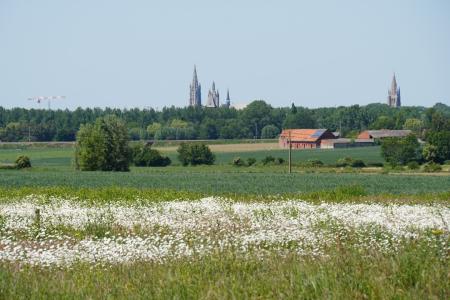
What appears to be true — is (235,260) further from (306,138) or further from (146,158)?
(306,138)

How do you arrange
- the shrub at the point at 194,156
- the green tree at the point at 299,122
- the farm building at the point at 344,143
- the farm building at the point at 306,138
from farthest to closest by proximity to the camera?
the green tree at the point at 299,122 → the farm building at the point at 306,138 → the farm building at the point at 344,143 → the shrub at the point at 194,156

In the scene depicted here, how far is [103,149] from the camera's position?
80.6 meters

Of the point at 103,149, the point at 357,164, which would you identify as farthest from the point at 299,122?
the point at 103,149

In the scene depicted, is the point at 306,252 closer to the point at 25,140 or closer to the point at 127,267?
the point at 127,267

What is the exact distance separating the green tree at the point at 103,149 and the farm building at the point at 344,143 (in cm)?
6483

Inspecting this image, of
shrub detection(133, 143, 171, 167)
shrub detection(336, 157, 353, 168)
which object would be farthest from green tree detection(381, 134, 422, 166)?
shrub detection(133, 143, 171, 167)

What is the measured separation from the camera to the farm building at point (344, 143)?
140800 millimetres

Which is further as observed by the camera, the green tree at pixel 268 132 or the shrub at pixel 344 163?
the green tree at pixel 268 132

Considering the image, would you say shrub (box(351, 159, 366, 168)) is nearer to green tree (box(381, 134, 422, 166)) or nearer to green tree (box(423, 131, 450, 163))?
green tree (box(381, 134, 422, 166))

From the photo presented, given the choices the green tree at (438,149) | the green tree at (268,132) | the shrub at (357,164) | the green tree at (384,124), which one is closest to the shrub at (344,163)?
the shrub at (357,164)

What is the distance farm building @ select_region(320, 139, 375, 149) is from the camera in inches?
5543

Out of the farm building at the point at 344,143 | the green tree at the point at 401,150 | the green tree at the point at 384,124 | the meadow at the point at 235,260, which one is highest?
the meadow at the point at 235,260

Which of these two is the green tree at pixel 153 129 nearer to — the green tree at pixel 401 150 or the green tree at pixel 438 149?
the green tree at pixel 401 150

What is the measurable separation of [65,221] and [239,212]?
4591 millimetres
